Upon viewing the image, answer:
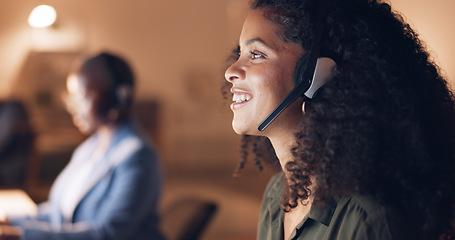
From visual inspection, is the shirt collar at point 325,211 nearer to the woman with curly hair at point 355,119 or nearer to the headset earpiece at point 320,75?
the woman with curly hair at point 355,119

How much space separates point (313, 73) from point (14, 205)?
1.52 meters

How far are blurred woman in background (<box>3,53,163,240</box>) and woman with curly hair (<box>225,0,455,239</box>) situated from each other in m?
0.88

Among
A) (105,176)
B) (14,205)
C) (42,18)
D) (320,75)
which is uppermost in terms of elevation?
(42,18)

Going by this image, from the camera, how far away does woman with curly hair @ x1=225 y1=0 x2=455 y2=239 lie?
873 mm

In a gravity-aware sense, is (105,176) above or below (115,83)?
below

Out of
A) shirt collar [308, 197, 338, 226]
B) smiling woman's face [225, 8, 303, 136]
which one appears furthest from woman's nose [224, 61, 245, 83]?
shirt collar [308, 197, 338, 226]

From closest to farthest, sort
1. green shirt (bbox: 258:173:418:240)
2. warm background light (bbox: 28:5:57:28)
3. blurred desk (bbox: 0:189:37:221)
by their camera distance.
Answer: green shirt (bbox: 258:173:418:240) < blurred desk (bbox: 0:189:37:221) < warm background light (bbox: 28:5:57:28)

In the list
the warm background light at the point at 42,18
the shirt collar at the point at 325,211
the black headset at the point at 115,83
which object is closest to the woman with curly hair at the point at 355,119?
the shirt collar at the point at 325,211

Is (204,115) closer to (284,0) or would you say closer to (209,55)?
(209,55)

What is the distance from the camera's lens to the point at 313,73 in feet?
3.03

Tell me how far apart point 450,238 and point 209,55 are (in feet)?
19.1

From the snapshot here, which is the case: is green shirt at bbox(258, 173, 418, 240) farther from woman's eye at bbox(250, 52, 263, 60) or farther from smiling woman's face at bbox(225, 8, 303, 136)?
woman's eye at bbox(250, 52, 263, 60)

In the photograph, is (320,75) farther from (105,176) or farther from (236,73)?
(105,176)

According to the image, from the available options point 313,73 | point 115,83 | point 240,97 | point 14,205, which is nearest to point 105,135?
point 115,83
